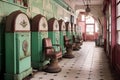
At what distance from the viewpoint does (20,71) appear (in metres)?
4.73

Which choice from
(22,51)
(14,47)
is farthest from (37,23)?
(14,47)

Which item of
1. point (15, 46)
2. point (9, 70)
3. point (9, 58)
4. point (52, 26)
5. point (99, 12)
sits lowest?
point (9, 70)

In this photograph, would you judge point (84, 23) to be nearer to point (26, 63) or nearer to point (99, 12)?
point (99, 12)

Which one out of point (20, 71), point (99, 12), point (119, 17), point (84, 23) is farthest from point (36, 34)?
point (84, 23)

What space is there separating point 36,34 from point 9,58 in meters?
1.68

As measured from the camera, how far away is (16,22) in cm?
462

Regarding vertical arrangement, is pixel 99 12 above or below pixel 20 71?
above

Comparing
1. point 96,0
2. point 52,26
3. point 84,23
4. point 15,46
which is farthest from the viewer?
point 84,23

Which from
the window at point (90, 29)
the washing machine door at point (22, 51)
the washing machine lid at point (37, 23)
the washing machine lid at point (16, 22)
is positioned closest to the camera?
the washing machine lid at point (16, 22)

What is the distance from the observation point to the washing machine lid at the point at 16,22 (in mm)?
4543

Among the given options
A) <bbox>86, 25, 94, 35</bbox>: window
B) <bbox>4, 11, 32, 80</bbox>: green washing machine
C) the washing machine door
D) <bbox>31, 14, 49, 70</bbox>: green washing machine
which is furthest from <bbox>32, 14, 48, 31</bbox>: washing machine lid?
<bbox>86, 25, 94, 35</bbox>: window

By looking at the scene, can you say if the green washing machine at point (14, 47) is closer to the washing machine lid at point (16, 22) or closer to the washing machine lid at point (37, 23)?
the washing machine lid at point (16, 22)

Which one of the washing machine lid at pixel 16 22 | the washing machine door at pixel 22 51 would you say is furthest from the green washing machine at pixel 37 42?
the washing machine lid at pixel 16 22

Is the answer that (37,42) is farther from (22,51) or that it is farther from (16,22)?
(16,22)
